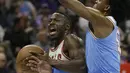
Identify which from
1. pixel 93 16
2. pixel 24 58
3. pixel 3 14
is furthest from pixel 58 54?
pixel 3 14

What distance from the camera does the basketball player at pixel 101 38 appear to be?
5912 millimetres

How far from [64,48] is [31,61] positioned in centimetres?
111

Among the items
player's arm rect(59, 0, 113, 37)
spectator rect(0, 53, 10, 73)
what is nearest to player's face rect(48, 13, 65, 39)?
player's arm rect(59, 0, 113, 37)

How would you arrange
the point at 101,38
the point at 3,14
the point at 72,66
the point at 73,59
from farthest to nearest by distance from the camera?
the point at 3,14, the point at 73,59, the point at 72,66, the point at 101,38

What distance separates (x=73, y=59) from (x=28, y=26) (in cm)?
555

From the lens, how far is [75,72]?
269 inches

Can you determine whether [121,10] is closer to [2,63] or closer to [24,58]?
[2,63]

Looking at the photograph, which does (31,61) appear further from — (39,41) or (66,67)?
(39,41)

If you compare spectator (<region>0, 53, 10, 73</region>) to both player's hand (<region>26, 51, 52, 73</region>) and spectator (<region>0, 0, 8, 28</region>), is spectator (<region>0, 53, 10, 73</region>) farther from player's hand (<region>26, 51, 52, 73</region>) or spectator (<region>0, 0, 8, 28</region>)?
player's hand (<region>26, 51, 52, 73</region>)

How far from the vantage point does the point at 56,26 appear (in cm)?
756

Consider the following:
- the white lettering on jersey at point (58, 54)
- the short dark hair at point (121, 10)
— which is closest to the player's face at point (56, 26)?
the white lettering on jersey at point (58, 54)

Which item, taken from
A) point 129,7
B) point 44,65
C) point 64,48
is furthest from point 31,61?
point 129,7

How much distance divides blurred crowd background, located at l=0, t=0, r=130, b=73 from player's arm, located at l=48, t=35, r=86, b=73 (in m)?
3.13

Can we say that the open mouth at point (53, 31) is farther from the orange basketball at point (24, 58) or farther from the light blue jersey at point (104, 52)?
the light blue jersey at point (104, 52)
